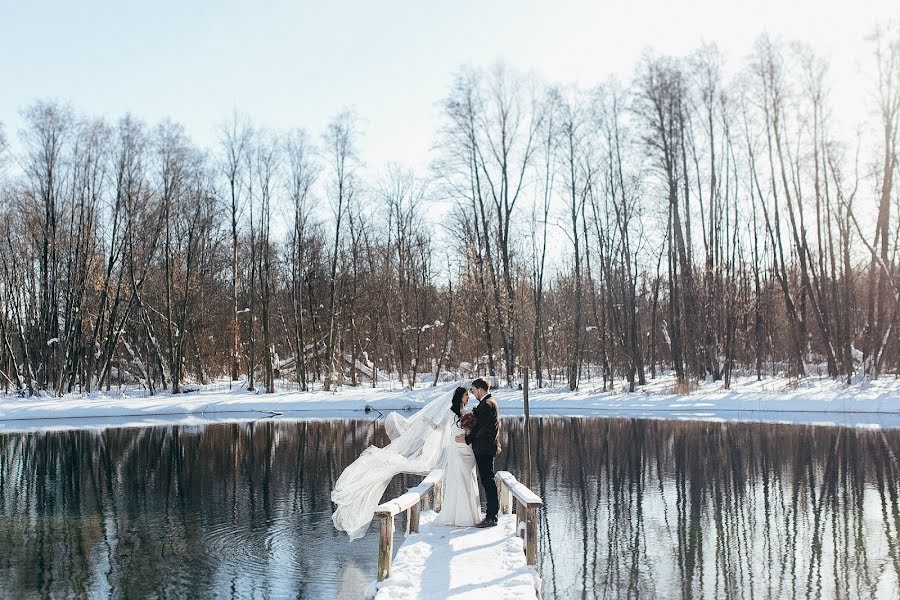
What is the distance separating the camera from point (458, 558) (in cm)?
926

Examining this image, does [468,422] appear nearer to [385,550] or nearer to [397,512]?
[397,512]

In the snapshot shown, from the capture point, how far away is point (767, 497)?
14.4 m

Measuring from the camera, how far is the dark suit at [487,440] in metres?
10.7

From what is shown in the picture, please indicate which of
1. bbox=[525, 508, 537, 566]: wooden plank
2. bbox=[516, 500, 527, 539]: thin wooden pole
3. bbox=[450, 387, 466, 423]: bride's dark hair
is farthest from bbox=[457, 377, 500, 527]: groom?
bbox=[525, 508, 537, 566]: wooden plank

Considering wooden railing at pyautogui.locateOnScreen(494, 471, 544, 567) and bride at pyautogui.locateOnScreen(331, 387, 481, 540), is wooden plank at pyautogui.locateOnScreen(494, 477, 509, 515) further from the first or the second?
bride at pyautogui.locateOnScreen(331, 387, 481, 540)

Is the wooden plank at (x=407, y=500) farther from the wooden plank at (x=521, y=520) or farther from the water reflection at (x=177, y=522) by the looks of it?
the wooden plank at (x=521, y=520)

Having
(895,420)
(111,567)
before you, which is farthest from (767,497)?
(895,420)

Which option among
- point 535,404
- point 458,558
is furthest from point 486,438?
point 535,404

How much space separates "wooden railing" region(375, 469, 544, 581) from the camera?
332 inches

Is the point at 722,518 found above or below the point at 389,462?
below

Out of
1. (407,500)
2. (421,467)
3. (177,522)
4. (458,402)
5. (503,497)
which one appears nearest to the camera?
(407,500)

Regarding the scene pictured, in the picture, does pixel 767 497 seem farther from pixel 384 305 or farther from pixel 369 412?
pixel 384 305

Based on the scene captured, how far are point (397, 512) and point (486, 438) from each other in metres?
2.09

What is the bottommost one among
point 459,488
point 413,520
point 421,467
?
point 413,520
